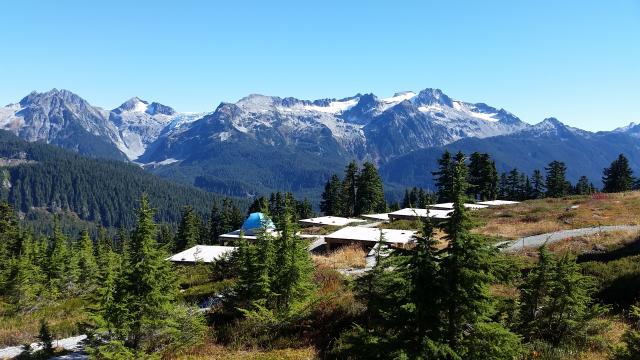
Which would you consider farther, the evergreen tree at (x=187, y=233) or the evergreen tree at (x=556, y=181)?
the evergreen tree at (x=556, y=181)

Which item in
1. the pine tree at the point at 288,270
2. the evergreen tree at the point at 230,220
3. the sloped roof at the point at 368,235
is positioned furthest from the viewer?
the evergreen tree at the point at 230,220

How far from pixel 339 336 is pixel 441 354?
283 inches

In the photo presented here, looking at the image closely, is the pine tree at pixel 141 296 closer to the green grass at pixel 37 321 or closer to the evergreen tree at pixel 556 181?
the green grass at pixel 37 321

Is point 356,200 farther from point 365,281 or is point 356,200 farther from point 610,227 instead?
point 365,281

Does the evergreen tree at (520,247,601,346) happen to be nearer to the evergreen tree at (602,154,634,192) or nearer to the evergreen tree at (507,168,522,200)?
the evergreen tree at (602,154,634,192)

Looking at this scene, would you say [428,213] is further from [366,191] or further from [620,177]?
[620,177]

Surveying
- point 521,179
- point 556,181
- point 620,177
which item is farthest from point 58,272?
point 521,179

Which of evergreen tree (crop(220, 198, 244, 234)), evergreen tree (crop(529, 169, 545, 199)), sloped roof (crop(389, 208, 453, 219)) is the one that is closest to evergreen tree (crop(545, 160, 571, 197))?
evergreen tree (crop(529, 169, 545, 199))

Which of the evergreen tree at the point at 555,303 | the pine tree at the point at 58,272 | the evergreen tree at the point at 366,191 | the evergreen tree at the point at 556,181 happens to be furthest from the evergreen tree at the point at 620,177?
the pine tree at the point at 58,272

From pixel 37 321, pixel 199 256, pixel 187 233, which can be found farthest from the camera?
pixel 187 233

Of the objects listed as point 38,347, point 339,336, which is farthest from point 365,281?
point 38,347

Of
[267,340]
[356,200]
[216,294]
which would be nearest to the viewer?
[267,340]

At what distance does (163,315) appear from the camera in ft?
51.9

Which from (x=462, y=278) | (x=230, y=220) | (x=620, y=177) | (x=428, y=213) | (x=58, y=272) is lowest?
(x=58, y=272)
